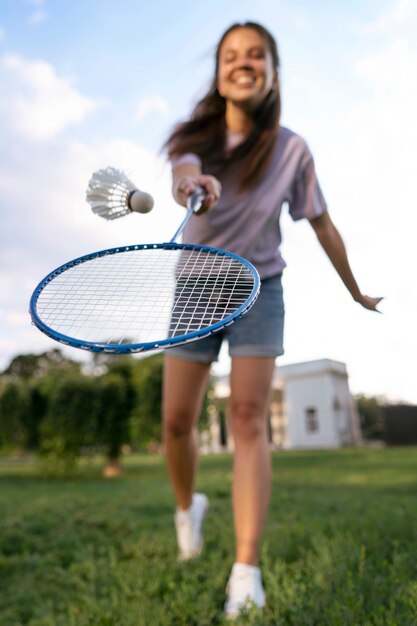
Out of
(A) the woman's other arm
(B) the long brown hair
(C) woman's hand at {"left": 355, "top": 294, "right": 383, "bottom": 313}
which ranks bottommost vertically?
(C) woman's hand at {"left": 355, "top": 294, "right": 383, "bottom": 313}

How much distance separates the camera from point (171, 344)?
3.75 ft

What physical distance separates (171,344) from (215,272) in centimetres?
48

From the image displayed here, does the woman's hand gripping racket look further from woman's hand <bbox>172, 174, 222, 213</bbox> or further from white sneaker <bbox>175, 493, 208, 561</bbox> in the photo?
white sneaker <bbox>175, 493, 208, 561</bbox>

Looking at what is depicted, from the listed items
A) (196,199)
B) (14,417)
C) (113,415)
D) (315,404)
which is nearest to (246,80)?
(196,199)

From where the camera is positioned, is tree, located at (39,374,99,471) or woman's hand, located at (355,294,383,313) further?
tree, located at (39,374,99,471)

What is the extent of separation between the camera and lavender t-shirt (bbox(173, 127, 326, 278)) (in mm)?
2023

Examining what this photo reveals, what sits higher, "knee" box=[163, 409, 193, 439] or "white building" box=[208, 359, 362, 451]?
"white building" box=[208, 359, 362, 451]

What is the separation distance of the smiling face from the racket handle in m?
0.52

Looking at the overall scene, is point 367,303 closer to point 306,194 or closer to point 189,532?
point 306,194

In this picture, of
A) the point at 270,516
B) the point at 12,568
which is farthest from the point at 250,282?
the point at 270,516

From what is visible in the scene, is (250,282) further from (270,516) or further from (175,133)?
(270,516)

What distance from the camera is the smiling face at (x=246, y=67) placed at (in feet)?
6.68

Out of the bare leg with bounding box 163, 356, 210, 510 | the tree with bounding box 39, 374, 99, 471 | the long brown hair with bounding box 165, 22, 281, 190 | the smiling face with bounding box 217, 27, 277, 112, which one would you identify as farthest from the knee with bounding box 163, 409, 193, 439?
the tree with bounding box 39, 374, 99, 471

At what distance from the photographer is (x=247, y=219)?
203 cm
